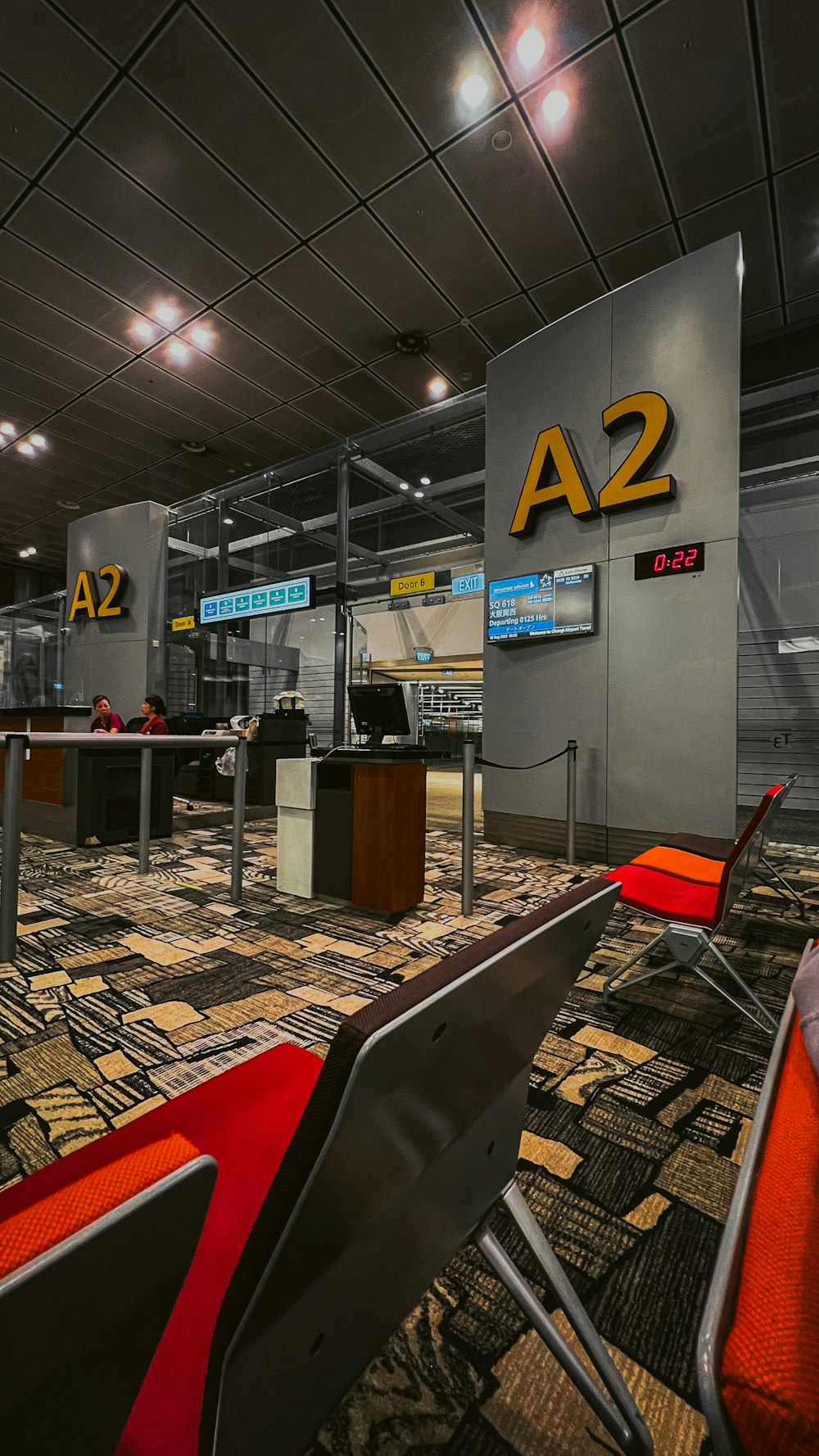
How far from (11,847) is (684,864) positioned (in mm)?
2855

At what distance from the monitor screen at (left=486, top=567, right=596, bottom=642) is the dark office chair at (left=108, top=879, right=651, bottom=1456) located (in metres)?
4.23

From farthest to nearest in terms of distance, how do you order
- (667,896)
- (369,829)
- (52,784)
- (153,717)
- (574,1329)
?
1. (153,717)
2. (52,784)
3. (369,829)
4. (667,896)
5. (574,1329)

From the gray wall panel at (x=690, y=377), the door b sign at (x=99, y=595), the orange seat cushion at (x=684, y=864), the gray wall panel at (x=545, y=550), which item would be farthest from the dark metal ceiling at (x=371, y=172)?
the orange seat cushion at (x=684, y=864)

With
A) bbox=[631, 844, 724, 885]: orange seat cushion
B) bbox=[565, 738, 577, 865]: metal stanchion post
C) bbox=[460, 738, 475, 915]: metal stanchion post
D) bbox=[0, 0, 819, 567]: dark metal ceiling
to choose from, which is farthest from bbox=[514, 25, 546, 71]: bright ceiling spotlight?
bbox=[631, 844, 724, 885]: orange seat cushion

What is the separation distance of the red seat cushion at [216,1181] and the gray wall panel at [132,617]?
8769 mm

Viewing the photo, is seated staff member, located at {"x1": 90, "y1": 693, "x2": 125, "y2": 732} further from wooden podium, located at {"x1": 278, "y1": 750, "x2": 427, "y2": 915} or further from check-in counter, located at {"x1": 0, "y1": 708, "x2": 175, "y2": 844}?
wooden podium, located at {"x1": 278, "y1": 750, "x2": 427, "y2": 915}

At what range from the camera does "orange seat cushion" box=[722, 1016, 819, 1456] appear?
0.35 meters

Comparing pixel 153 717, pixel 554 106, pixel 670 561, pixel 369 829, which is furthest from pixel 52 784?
pixel 554 106

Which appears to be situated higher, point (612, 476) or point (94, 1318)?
point (612, 476)

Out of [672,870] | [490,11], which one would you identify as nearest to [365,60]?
[490,11]

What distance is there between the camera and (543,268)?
489 centimetres

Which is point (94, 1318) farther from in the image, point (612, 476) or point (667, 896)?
point (612, 476)

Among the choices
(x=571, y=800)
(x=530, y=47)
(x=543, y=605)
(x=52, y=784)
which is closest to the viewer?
(x=530, y=47)

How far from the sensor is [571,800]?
4578 millimetres
